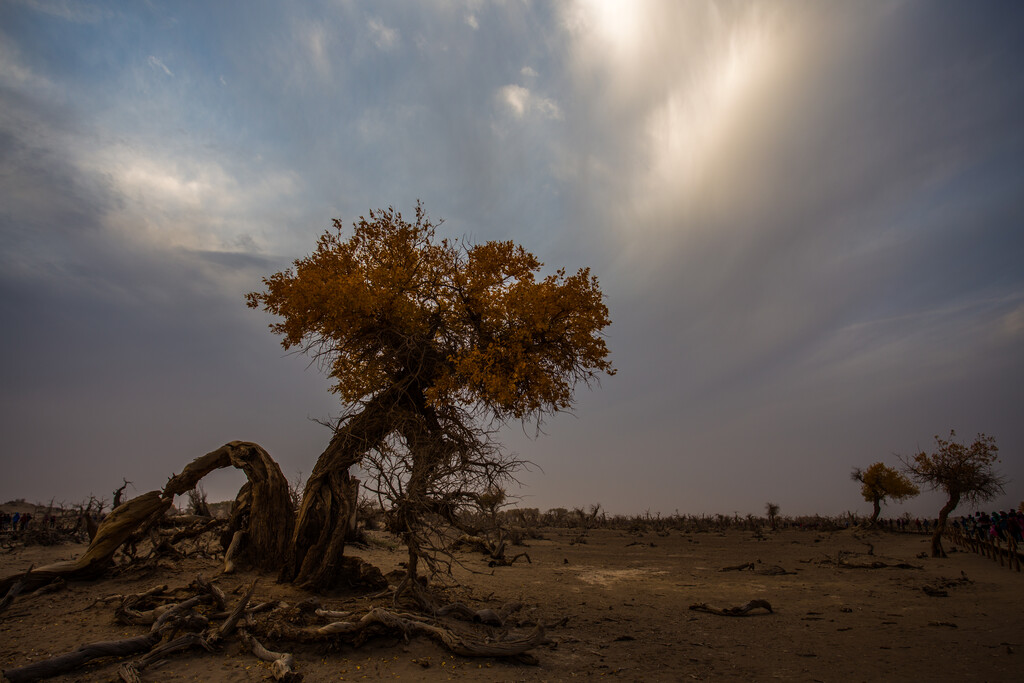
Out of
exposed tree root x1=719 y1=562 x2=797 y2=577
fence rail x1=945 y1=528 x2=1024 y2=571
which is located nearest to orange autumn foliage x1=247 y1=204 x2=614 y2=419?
exposed tree root x1=719 y1=562 x2=797 y2=577

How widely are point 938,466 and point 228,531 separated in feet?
104

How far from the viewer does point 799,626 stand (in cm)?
1181

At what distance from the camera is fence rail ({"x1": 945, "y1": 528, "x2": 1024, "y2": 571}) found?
20297mm

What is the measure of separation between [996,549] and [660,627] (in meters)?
21.5

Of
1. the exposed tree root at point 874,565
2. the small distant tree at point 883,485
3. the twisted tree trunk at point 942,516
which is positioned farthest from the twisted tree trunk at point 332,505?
the small distant tree at point 883,485

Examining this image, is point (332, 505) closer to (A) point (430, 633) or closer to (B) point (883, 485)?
(A) point (430, 633)

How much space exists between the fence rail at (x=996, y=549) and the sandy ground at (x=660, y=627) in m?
0.65

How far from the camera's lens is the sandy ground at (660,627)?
732cm

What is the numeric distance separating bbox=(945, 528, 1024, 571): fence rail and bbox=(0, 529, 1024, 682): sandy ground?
0.65 meters

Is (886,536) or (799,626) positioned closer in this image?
(799,626)

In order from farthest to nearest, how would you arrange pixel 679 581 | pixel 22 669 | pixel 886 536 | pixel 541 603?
pixel 886 536
pixel 679 581
pixel 541 603
pixel 22 669

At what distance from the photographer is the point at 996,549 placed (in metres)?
22.3

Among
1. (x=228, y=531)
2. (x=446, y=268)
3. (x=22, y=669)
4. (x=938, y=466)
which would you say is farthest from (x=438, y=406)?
(x=938, y=466)

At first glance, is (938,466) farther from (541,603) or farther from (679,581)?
(541,603)
